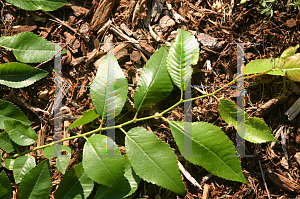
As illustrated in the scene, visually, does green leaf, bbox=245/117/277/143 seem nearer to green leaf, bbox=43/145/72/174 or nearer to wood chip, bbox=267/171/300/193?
wood chip, bbox=267/171/300/193

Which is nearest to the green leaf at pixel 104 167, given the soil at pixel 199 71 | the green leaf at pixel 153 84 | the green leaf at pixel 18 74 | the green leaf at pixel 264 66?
the soil at pixel 199 71

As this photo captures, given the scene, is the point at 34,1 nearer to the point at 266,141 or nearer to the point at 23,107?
the point at 23,107

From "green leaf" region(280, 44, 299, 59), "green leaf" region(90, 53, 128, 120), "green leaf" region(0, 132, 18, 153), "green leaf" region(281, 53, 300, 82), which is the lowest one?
"green leaf" region(0, 132, 18, 153)

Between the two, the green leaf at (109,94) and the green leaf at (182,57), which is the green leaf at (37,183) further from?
the green leaf at (182,57)

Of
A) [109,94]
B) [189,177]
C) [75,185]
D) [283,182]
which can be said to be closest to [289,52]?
[283,182]

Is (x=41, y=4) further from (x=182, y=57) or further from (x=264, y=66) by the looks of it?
(x=264, y=66)

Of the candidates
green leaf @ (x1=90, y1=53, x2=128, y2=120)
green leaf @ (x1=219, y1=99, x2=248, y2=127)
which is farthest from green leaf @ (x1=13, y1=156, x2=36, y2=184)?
green leaf @ (x1=219, y1=99, x2=248, y2=127)
